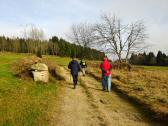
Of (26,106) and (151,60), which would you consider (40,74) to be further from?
(151,60)

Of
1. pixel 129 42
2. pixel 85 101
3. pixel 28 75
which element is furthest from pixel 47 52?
pixel 85 101

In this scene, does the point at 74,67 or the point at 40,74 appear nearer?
the point at 74,67

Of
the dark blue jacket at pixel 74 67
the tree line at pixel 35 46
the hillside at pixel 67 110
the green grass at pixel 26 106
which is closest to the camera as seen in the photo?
the green grass at pixel 26 106

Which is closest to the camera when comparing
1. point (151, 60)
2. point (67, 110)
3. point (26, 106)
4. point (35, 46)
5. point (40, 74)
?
point (67, 110)

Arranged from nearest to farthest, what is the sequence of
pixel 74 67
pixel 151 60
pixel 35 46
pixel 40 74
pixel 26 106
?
pixel 26 106 → pixel 74 67 → pixel 40 74 → pixel 151 60 → pixel 35 46

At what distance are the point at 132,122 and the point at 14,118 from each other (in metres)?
3.92

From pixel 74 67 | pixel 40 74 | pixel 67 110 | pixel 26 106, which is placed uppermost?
pixel 74 67

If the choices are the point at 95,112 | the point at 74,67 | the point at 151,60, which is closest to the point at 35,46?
the point at 151,60

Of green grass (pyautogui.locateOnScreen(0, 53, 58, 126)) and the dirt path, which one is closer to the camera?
green grass (pyautogui.locateOnScreen(0, 53, 58, 126))

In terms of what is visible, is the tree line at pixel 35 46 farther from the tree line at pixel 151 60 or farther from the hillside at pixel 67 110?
the hillside at pixel 67 110

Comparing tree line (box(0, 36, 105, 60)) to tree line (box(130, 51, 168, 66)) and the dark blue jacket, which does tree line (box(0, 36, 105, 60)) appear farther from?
the dark blue jacket

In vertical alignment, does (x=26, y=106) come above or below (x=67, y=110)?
above

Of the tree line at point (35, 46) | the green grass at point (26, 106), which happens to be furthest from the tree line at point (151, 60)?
the green grass at point (26, 106)

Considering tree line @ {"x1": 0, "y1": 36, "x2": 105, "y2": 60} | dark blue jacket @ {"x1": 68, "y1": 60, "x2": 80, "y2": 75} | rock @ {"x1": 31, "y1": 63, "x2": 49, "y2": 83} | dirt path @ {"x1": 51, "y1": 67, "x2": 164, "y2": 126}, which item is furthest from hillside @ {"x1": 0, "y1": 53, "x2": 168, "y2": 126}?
tree line @ {"x1": 0, "y1": 36, "x2": 105, "y2": 60}
